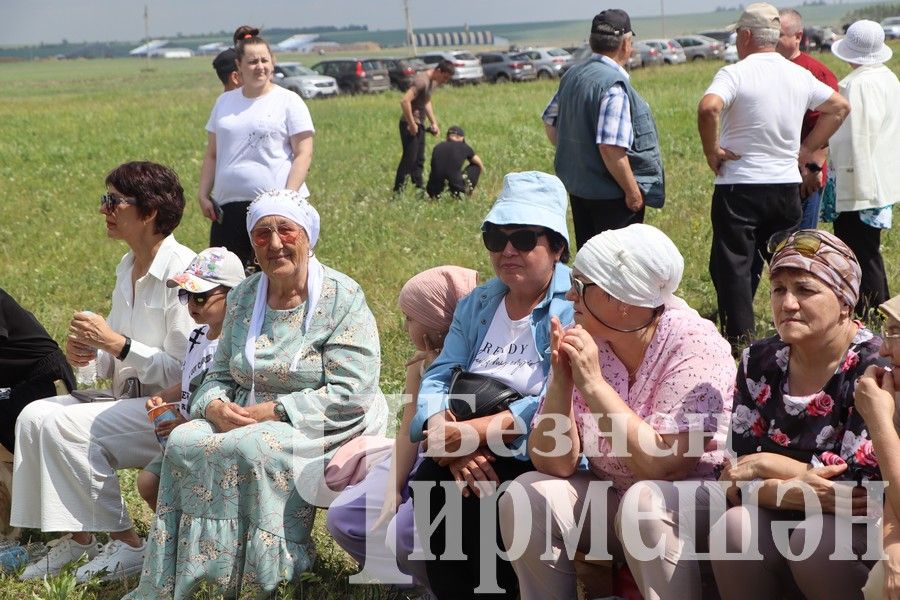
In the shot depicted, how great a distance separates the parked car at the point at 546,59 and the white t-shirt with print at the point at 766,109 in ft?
122

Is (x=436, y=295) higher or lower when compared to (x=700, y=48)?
higher

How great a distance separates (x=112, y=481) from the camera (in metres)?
4.68

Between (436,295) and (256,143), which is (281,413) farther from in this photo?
(256,143)

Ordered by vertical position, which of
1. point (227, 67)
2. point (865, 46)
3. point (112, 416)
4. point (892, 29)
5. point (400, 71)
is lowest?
point (892, 29)

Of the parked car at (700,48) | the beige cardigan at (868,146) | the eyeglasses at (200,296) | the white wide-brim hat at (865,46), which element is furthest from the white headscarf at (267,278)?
the parked car at (700,48)

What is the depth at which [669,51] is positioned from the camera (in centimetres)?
4884

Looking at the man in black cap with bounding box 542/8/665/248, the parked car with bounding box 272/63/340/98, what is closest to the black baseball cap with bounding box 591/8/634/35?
the man in black cap with bounding box 542/8/665/248

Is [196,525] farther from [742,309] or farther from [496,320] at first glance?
[742,309]

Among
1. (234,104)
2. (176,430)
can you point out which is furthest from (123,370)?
(234,104)

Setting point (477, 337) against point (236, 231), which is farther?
point (236, 231)

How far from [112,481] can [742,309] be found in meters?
3.33

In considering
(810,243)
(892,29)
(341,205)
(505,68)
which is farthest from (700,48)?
(810,243)

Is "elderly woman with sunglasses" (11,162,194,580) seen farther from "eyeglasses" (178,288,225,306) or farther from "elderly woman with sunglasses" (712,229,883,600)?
"elderly woman with sunglasses" (712,229,883,600)

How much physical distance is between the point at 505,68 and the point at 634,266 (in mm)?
41219
